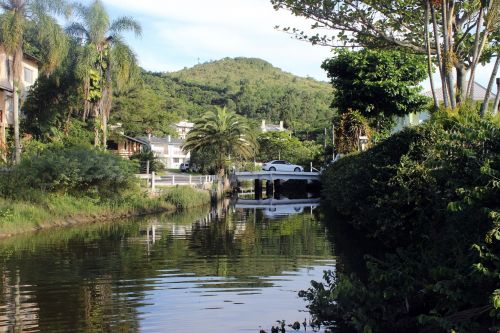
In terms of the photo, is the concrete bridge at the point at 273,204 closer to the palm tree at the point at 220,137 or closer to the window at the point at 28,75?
the palm tree at the point at 220,137

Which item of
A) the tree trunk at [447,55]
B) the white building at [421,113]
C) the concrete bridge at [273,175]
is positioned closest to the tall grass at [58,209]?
the tree trunk at [447,55]

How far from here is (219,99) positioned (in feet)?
454

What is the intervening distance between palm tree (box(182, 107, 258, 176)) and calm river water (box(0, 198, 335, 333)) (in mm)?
30594

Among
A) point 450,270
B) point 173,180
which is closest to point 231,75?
point 173,180

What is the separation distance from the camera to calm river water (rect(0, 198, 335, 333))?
9961 mm

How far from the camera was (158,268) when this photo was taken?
1523 cm

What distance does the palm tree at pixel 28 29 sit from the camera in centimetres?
3012

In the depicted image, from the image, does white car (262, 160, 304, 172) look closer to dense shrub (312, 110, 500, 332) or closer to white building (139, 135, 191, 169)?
white building (139, 135, 191, 169)

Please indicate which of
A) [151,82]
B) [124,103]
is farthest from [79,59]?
[151,82]

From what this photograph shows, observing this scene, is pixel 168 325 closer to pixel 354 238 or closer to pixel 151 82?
pixel 354 238

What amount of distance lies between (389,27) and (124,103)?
5367 centimetres

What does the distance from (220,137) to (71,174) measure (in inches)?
1093

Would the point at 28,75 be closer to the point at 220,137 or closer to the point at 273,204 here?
the point at 220,137

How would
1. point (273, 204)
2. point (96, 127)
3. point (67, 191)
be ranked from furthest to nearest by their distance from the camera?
point (273, 204), point (96, 127), point (67, 191)
